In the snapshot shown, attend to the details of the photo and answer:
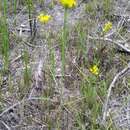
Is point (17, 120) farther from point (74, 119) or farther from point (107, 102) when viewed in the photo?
point (107, 102)

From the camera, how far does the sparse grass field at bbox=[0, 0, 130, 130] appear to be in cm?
210

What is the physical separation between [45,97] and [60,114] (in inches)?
5.9

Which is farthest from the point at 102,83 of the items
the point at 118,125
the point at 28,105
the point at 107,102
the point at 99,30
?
the point at 99,30

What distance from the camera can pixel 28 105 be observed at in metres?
2.18

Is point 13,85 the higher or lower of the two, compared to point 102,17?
lower

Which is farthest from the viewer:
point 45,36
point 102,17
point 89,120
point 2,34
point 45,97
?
point 102,17

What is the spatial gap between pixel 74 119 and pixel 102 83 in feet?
0.94

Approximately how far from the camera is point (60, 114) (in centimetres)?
212

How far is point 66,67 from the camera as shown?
2.44 meters

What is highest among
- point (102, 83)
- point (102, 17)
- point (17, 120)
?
point (102, 17)

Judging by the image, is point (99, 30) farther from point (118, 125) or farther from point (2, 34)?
point (118, 125)

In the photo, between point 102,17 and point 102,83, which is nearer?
point 102,83

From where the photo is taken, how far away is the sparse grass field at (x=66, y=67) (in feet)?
6.88

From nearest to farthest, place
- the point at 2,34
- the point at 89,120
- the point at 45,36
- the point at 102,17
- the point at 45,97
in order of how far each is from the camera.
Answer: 1. the point at 89,120
2. the point at 45,97
3. the point at 2,34
4. the point at 45,36
5. the point at 102,17
